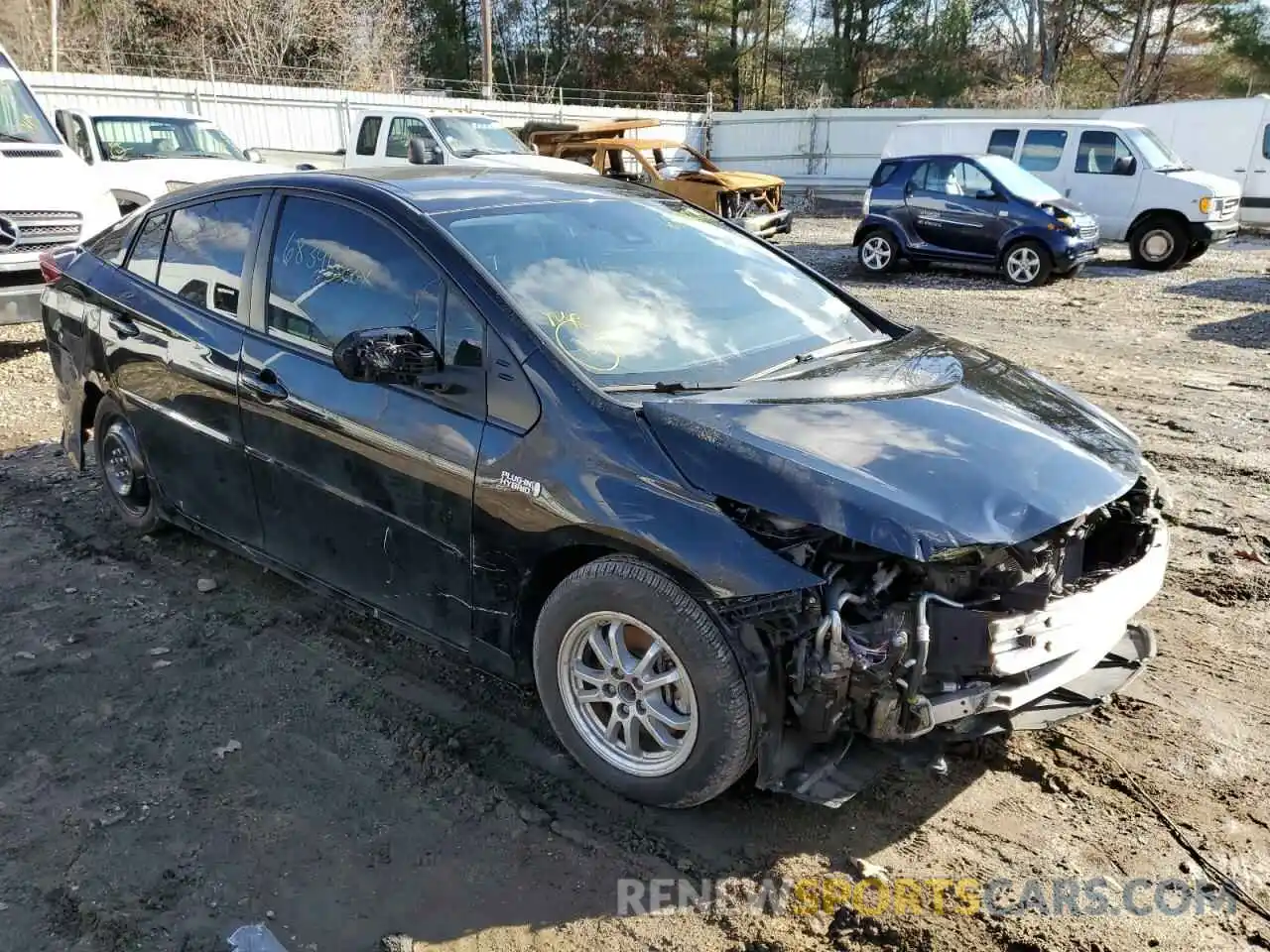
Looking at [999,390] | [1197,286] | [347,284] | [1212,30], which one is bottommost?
[1197,286]

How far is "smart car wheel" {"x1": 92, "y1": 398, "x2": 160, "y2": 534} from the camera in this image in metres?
4.51

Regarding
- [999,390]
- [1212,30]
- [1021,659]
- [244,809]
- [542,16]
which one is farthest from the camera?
[542,16]

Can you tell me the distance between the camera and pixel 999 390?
3.30 metres

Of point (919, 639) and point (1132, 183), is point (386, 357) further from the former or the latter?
point (1132, 183)

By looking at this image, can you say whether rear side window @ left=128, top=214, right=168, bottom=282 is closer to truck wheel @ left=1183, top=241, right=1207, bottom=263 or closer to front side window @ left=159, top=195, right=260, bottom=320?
front side window @ left=159, top=195, right=260, bottom=320

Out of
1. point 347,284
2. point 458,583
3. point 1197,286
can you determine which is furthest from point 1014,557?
point 1197,286

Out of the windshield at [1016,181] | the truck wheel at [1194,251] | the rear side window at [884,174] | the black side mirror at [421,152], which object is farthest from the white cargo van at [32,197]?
the truck wheel at [1194,251]

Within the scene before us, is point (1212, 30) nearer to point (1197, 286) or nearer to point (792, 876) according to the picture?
point (1197, 286)

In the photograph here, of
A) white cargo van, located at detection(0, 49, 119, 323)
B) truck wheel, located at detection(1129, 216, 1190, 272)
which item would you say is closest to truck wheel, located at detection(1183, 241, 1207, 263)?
truck wheel, located at detection(1129, 216, 1190, 272)

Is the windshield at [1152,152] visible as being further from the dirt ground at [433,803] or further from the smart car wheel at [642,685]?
the smart car wheel at [642,685]

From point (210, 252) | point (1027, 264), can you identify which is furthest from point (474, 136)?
point (210, 252)

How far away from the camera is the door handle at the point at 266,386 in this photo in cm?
349

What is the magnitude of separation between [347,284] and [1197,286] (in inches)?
499

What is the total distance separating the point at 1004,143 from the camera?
50.5 ft
